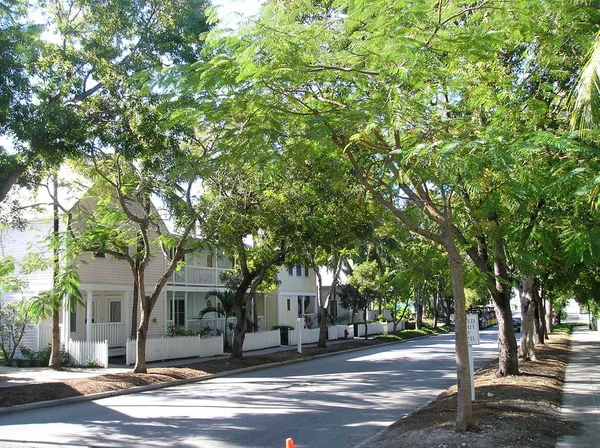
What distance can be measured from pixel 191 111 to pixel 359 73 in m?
2.41

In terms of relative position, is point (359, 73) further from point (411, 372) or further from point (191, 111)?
point (411, 372)

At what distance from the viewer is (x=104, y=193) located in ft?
58.6

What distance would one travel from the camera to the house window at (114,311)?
2738cm

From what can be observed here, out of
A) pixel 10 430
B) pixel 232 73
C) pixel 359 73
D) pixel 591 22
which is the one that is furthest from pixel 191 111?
pixel 10 430

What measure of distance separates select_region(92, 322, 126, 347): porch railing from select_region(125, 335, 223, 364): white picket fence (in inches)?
121

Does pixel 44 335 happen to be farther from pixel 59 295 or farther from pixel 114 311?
pixel 59 295

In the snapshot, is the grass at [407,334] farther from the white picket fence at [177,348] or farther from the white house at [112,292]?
the white picket fence at [177,348]

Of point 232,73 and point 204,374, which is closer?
point 232,73

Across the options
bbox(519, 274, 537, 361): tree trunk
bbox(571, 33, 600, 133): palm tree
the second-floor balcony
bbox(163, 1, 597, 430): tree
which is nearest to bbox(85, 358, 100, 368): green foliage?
the second-floor balcony

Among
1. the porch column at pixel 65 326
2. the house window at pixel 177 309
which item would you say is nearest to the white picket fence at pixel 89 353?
the porch column at pixel 65 326

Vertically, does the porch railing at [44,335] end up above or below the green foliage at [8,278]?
below

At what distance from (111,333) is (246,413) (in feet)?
48.1

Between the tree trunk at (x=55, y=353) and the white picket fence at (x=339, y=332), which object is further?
the white picket fence at (x=339, y=332)

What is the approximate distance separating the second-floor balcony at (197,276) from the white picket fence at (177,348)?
4.98m
